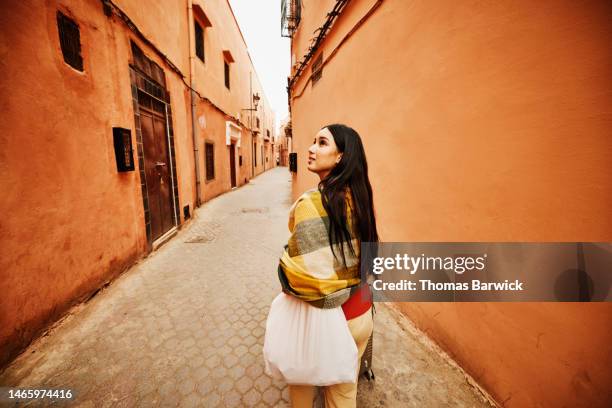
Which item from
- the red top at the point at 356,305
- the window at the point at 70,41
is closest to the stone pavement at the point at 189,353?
the red top at the point at 356,305

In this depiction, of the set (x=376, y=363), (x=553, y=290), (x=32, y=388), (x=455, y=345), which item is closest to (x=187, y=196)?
(x=32, y=388)

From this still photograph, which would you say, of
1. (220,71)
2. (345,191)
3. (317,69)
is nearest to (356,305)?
(345,191)

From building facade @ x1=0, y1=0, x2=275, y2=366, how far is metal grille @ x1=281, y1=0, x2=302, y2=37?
13.1 feet

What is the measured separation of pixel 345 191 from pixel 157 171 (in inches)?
201

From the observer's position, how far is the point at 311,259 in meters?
1.14

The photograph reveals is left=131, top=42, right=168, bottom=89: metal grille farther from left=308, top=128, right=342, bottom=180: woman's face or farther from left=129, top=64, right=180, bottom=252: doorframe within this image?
left=308, top=128, right=342, bottom=180: woman's face

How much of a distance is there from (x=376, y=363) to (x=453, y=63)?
9.24ft

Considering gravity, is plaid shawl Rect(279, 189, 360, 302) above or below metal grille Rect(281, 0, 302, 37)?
below

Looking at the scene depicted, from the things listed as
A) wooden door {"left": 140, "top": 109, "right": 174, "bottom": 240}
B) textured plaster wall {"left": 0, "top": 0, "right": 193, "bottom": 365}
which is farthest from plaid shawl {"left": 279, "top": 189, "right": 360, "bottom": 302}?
wooden door {"left": 140, "top": 109, "right": 174, "bottom": 240}

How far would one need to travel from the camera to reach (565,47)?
4.59 feet

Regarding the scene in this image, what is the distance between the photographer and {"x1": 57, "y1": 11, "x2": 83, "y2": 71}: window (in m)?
2.72

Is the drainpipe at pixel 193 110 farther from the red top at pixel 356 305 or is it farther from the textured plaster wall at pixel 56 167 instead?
the red top at pixel 356 305

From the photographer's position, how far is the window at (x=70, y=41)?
2.72 m

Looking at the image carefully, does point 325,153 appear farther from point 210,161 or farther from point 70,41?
point 210,161
